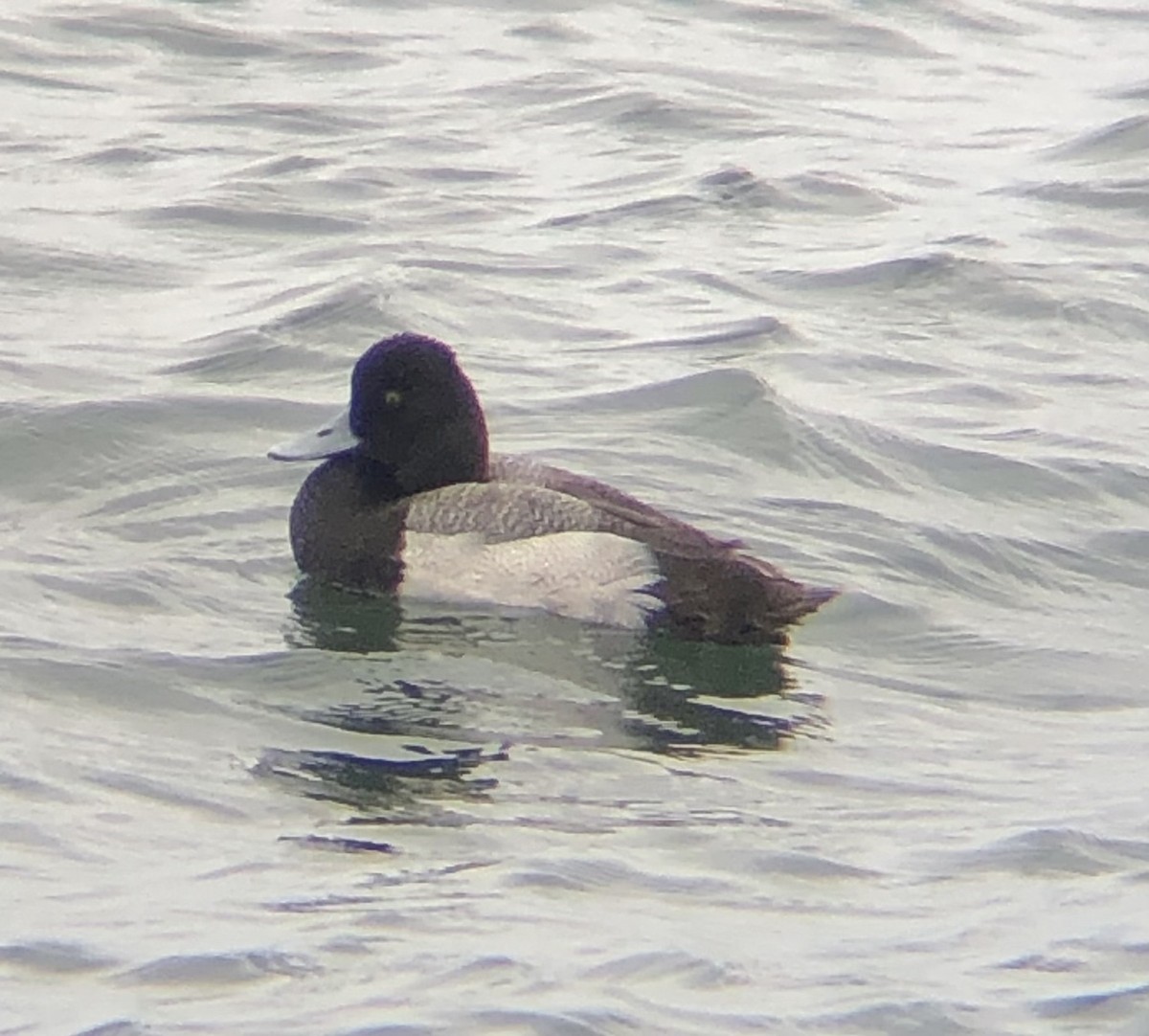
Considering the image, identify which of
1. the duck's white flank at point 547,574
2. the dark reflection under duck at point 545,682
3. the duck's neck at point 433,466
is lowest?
the dark reflection under duck at point 545,682

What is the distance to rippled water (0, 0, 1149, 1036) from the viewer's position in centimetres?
561

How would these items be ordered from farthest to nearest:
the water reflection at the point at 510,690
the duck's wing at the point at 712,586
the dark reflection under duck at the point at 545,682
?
the duck's wing at the point at 712,586
the dark reflection under duck at the point at 545,682
the water reflection at the point at 510,690

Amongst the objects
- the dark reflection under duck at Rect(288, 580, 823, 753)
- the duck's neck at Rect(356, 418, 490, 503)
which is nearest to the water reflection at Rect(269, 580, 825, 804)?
the dark reflection under duck at Rect(288, 580, 823, 753)

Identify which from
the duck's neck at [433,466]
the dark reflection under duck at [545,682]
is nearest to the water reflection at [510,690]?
the dark reflection under duck at [545,682]

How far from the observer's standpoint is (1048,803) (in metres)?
6.52

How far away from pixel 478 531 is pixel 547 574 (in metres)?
0.26

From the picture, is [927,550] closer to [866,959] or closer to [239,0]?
[866,959]

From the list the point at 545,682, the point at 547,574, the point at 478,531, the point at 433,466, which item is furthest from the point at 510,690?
the point at 433,466

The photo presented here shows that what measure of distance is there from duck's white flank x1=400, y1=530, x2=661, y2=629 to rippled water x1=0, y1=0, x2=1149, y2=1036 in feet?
0.23

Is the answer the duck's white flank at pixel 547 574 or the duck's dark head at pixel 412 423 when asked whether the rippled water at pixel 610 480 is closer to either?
the duck's white flank at pixel 547 574

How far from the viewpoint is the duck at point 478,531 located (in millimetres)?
7645

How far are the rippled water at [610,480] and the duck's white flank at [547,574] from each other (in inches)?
2.7

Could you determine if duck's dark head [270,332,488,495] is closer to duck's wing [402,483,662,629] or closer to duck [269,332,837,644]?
duck [269,332,837,644]

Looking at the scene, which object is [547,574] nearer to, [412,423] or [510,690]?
[510,690]
